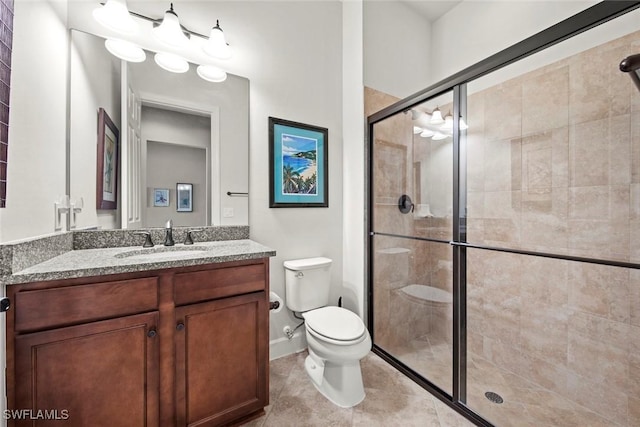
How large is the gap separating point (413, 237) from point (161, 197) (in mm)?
1708

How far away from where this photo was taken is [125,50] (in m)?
1.49

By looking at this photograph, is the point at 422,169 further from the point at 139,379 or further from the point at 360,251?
the point at 139,379

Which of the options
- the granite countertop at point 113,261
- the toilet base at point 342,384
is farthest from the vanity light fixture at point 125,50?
the toilet base at point 342,384

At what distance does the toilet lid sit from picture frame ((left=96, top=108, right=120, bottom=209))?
4.39 feet

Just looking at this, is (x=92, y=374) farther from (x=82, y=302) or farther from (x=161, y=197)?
(x=161, y=197)

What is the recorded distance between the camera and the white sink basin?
1.32 meters

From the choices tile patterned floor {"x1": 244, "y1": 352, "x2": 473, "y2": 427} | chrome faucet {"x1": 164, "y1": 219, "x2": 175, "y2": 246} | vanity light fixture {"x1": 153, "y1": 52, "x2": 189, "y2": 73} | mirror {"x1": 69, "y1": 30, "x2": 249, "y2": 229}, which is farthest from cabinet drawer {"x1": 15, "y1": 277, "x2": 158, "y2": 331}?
vanity light fixture {"x1": 153, "y1": 52, "x2": 189, "y2": 73}

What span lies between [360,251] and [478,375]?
3.50ft

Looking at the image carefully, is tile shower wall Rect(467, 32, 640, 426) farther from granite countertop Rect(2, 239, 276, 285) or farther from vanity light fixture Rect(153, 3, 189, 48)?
vanity light fixture Rect(153, 3, 189, 48)

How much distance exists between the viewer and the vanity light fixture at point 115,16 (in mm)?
1387

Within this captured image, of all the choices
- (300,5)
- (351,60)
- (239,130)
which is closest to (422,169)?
(351,60)

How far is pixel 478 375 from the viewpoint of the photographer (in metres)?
1.62

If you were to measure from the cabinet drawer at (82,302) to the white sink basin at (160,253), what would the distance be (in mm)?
230

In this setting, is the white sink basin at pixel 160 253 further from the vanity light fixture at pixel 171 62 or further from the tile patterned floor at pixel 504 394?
the tile patterned floor at pixel 504 394
